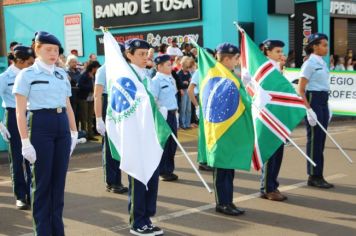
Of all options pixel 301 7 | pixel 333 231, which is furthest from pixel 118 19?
pixel 333 231

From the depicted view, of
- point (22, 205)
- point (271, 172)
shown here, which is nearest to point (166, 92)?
point (271, 172)

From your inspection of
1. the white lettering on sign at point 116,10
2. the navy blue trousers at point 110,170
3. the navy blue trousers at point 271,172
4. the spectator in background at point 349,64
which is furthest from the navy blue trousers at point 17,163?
the spectator in background at point 349,64

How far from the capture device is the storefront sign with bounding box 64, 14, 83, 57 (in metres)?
22.2

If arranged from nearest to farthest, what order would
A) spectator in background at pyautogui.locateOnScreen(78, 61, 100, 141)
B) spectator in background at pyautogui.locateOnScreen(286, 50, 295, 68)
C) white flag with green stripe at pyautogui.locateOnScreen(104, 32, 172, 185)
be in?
white flag with green stripe at pyautogui.locateOnScreen(104, 32, 172, 185), spectator in background at pyautogui.locateOnScreen(78, 61, 100, 141), spectator in background at pyautogui.locateOnScreen(286, 50, 295, 68)

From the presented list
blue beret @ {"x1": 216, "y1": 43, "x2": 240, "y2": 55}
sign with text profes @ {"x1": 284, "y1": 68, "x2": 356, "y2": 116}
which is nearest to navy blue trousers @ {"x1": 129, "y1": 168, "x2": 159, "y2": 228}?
blue beret @ {"x1": 216, "y1": 43, "x2": 240, "y2": 55}

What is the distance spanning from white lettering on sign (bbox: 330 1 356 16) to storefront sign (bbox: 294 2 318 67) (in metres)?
4.87

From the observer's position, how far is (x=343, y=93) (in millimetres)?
13398

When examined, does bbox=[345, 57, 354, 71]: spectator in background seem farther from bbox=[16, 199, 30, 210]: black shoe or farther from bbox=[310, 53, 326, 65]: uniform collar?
bbox=[16, 199, 30, 210]: black shoe

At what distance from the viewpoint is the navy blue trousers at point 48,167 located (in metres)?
4.83

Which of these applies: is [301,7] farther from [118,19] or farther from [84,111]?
[84,111]

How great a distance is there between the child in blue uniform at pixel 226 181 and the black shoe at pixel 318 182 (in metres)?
1.68

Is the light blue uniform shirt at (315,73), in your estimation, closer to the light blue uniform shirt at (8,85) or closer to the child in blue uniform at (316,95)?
the child in blue uniform at (316,95)

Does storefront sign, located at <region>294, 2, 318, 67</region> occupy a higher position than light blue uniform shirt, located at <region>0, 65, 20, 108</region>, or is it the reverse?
storefront sign, located at <region>294, 2, 318, 67</region>

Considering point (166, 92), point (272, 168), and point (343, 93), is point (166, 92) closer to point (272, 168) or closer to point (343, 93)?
point (272, 168)
